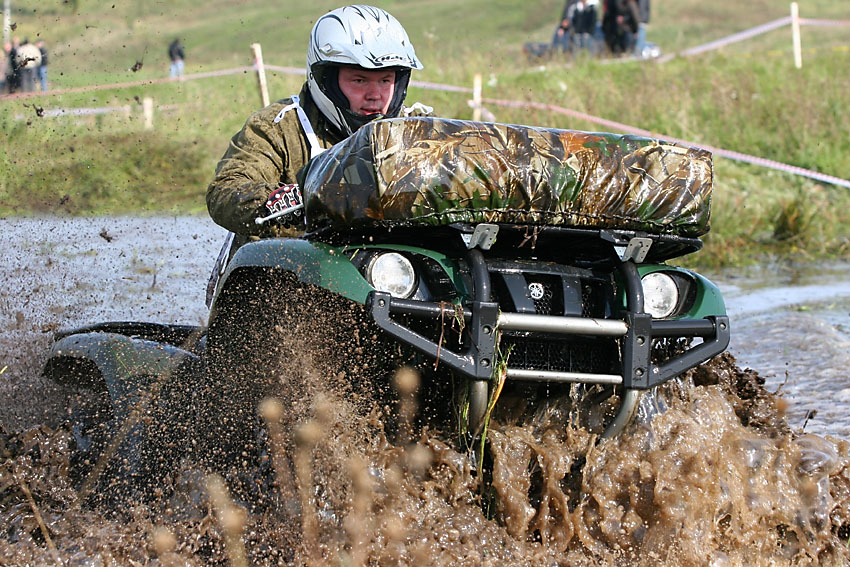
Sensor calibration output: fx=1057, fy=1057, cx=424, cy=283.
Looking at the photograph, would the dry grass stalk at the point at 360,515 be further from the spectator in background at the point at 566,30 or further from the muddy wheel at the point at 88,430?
the spectator in background at the point at 566,30

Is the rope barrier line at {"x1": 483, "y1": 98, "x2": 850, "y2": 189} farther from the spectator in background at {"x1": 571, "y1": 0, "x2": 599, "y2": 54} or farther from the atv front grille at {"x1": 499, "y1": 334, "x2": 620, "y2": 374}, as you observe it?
the atv front grille at {"x1": 499, "y1": 334, "x2": 620, "y2": 374}

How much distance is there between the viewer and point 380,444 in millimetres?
3545

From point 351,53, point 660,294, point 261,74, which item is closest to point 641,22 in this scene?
point 261,74

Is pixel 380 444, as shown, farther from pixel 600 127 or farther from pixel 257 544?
pixel 600 127

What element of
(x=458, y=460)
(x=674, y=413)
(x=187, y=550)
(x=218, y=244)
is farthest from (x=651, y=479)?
(x=218, y=244)

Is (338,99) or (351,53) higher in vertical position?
(351,53)

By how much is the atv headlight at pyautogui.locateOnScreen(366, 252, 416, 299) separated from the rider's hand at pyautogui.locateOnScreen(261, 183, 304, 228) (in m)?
0.59

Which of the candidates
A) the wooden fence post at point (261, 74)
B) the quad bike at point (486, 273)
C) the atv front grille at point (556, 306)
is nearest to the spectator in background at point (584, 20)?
the wooden fence post at point (261, 74)

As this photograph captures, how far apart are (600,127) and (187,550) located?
12.0 m

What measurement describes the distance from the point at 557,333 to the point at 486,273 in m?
0.30

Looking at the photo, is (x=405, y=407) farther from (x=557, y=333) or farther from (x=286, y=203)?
(x=286, y=203)

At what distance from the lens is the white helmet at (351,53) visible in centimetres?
464

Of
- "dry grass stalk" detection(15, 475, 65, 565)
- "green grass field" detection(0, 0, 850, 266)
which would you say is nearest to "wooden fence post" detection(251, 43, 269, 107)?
"green grass field" detection(0, 0, 850, 266)

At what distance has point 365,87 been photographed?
4.79 metres
